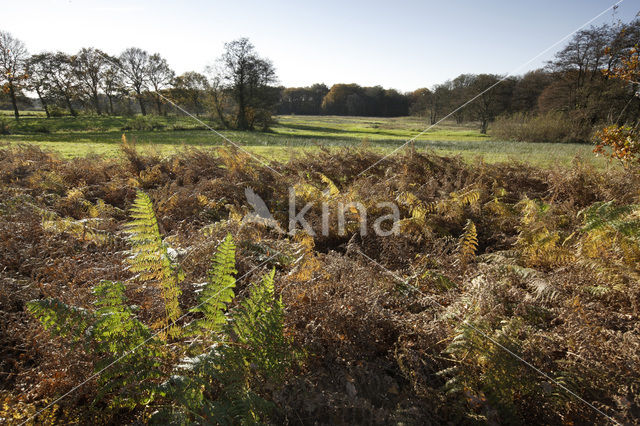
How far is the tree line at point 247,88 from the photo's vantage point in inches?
893

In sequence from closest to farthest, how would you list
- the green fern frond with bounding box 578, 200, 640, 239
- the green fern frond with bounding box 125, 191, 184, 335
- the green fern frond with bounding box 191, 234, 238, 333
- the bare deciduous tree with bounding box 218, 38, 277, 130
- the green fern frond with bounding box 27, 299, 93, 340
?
1. the green fern frond with bounding box 27, 299, 93, 340
2. the green fern frond with bounding box 191, 234, 238, 333
3. the green fern frond with bounding box 125, 191, 184, 335
4. the green fern frond with bounding box 578, 200, 640, 239
5. the bare deciduous tree with bounding box 218, 38, 277, 130

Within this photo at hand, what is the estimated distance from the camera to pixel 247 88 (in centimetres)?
3594

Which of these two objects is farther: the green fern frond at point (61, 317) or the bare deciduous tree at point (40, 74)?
the bare deciduous tree at point (40, 74)

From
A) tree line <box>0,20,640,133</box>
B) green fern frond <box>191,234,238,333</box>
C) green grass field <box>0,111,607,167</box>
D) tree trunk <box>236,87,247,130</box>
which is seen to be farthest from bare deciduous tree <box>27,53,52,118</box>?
green fern frond <box>191,234,238,333</box>

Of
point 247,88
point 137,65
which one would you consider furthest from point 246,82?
point 137,65

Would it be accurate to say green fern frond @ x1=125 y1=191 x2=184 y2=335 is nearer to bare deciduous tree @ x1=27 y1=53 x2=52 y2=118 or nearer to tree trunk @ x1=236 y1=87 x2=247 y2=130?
tree trunk @ x1=236 y1=87 x2=247 y2=130

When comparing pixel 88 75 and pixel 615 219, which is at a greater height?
pixel 88 75

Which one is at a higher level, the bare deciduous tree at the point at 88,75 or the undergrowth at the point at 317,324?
the bare deciduous tree at the point at 88,75

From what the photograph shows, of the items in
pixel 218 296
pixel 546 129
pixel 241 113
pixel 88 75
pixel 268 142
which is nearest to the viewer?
pixel 218 296

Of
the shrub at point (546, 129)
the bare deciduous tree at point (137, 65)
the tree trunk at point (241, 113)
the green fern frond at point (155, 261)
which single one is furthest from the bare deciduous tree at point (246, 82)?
the green fern frond at point (155, 261)

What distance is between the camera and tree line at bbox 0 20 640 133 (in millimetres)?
22672

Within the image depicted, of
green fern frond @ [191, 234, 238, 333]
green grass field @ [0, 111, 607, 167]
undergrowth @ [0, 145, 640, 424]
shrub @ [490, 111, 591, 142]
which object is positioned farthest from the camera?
shrub @ [490, 111, 591, 142]

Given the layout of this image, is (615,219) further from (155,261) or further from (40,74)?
(40,74)

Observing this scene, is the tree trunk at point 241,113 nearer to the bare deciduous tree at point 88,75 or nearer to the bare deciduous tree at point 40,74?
the bare deciduous tree at point 88,75
